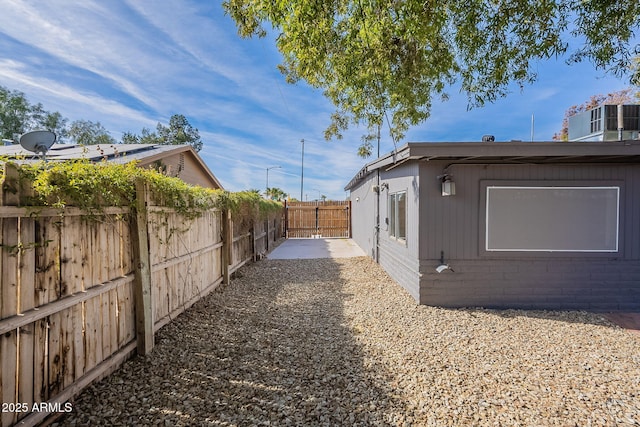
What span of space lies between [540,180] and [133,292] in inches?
240

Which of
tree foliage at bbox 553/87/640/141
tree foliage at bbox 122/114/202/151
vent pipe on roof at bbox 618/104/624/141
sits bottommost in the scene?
vent pipe on roof at bbox 618/104/624/141

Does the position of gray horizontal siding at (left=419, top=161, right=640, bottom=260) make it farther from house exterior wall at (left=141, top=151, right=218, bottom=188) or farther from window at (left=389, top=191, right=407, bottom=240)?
house exterior wall at (left=141, top=151, right=218, bottom=188)

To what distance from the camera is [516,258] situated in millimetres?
5195

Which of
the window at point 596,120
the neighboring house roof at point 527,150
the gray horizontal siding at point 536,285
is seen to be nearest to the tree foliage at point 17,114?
the neighboring house roof at point 527,150

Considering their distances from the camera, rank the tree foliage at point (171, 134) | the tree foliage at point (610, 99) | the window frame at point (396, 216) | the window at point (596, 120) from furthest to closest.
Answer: the tree foliage at point (171, 134)
the tree foliage at point (610, 99)
the window frame at point (396, 216)
the window at point (596, 120)

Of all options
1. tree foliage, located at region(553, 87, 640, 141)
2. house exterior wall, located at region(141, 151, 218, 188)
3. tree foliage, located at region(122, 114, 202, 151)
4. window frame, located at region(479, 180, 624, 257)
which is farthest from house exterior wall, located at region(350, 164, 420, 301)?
tree foliage, located at region(122, 114, 202, 151)

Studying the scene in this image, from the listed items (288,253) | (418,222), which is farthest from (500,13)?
(288,253)

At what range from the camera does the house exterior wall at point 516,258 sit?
5.09 meters

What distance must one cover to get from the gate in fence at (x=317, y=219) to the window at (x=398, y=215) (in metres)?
9.74

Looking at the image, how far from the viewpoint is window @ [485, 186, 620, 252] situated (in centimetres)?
514

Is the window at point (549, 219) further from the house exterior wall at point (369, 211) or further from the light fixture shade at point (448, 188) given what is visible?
the house exterior wall at point (369, 211)

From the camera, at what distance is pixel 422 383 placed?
2900mm

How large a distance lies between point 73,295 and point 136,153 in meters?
9.31

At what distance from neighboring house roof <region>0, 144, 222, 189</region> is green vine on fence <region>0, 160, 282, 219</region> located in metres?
2.98
